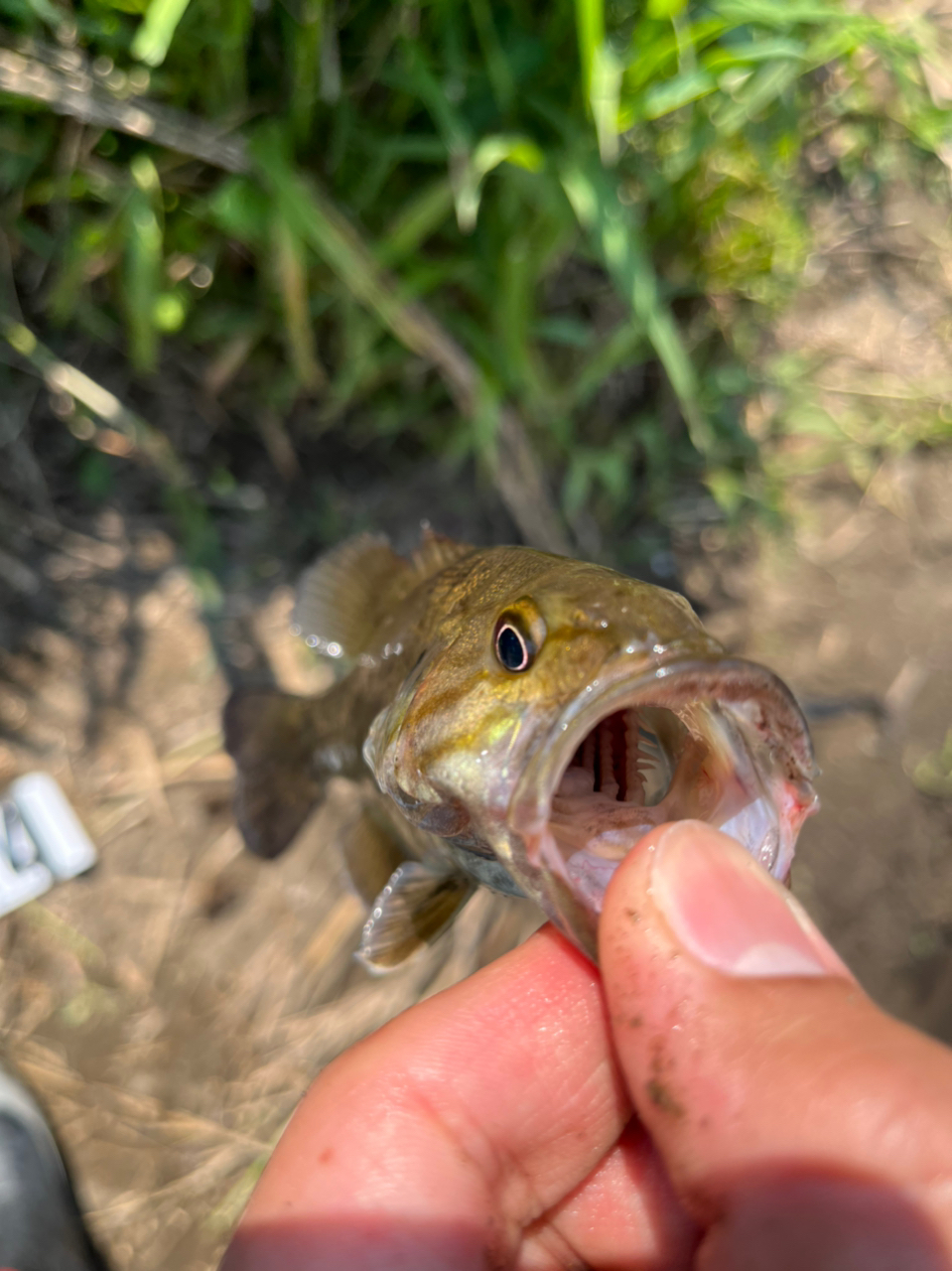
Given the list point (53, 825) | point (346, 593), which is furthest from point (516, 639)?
point (53, 825)

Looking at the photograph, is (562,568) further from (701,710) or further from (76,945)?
(76,945)

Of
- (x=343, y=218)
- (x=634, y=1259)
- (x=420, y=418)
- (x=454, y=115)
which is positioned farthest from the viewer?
(x=420, y=418)

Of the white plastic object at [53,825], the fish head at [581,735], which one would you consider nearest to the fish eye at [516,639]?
the fish head at [581,735]

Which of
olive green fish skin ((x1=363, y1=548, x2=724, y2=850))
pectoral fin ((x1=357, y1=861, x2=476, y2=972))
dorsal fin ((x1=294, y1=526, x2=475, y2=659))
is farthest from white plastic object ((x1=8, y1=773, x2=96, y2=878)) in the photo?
olive green fish skin ((x1=363, y1=548, x2=724, y2=850))

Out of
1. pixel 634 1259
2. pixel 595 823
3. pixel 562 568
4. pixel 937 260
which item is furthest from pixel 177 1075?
pixel 937 260

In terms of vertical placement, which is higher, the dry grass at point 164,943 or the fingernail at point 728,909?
the fingernail at point 728,909

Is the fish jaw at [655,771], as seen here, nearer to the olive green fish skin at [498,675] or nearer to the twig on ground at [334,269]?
the olive green fish skin at [498,675]

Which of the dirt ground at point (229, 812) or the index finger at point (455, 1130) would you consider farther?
the dirt ground at point (229, 812)

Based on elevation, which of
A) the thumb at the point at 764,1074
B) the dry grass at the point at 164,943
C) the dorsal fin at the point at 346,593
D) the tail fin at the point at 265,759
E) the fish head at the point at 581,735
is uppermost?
the fish head at the point at 581,735
